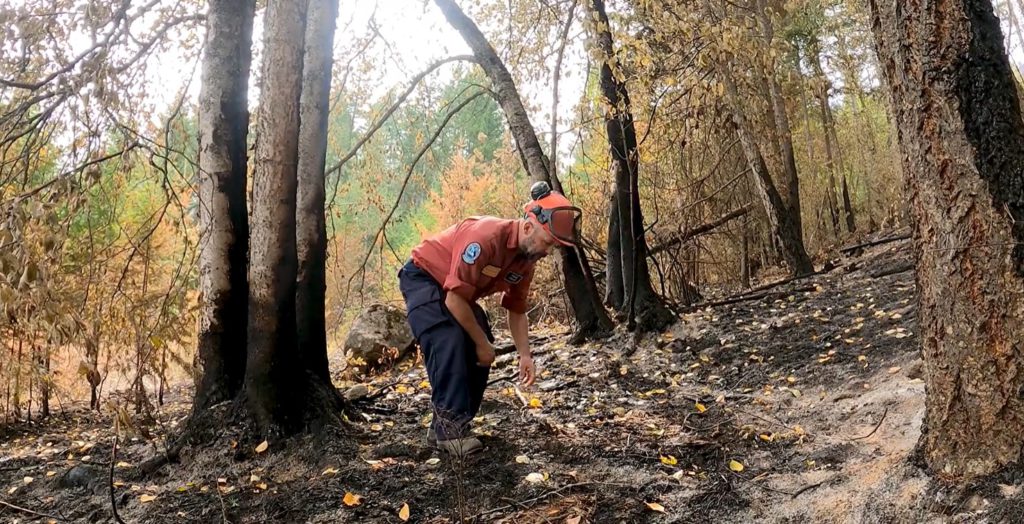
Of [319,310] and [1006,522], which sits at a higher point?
[319,310]

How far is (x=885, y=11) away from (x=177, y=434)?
145 inches

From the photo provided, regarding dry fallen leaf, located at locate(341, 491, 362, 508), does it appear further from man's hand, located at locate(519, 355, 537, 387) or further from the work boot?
man's hand, located at locate(519, 355, 537, 387)

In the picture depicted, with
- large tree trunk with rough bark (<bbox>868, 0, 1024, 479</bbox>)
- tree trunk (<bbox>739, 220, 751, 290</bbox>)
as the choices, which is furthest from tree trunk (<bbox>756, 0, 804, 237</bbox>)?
large tree trunk with rough bark (<bbox>868, 0, 1024, 479</bbox>)

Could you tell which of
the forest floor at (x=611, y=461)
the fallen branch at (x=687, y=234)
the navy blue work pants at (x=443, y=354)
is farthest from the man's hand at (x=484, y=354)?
the fallen branch at (x=687, y=234)

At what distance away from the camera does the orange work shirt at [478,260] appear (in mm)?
3090

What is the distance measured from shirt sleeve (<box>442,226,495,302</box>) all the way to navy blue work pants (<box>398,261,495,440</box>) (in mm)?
195

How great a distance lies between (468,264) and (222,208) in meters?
1.54

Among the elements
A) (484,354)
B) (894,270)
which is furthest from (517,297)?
(894,270)

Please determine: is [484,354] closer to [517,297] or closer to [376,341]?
[517,297]

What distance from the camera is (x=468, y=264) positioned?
10.1 ft

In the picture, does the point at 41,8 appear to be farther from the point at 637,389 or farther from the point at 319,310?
the point at 637,389

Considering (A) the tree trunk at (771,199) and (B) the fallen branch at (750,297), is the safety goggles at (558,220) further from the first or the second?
(A) the tree trunk at (771,199)

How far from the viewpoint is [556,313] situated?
387 inches

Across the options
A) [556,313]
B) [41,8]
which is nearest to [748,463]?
[41,8]
